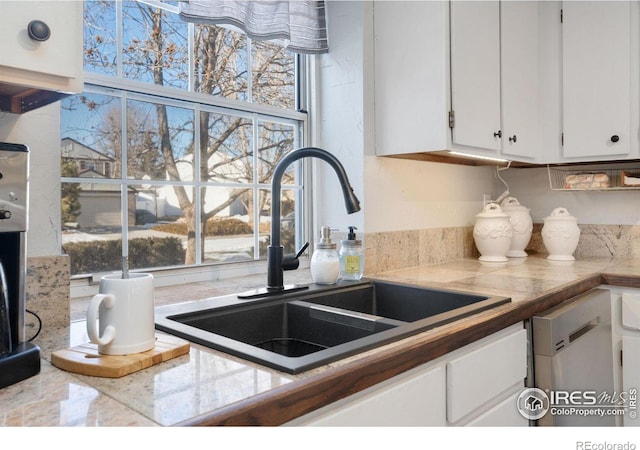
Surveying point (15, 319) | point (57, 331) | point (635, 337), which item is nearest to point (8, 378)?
point (15, 319)

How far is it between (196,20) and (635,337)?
1984 millimetres

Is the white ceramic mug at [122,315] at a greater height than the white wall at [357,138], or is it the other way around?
the white wall at [357,138]

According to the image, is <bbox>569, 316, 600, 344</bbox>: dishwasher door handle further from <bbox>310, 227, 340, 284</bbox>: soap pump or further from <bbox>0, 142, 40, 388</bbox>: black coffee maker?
<bbox>0, 142, 40, 388</bbox>: black coffee maker

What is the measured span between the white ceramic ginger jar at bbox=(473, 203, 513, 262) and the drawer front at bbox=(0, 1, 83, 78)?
6.11 ft

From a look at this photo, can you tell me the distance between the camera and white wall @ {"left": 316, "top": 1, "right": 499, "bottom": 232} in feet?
6.00

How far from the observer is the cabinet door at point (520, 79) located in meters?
2.04

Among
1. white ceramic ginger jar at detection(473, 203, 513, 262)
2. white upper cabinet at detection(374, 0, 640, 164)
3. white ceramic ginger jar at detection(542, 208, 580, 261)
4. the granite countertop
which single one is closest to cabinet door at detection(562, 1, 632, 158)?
white upper cabinet at detection(374, 0, 640, 164)

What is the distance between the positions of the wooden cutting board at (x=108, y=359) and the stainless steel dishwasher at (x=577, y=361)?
3.37ft

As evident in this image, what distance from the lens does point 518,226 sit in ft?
7.74

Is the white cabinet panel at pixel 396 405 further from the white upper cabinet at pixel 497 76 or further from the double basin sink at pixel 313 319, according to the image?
the white upper cabinet at pixel 497 76

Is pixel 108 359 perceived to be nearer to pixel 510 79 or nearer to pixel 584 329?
pixel 584 329

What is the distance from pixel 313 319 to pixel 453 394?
39 centimetres
